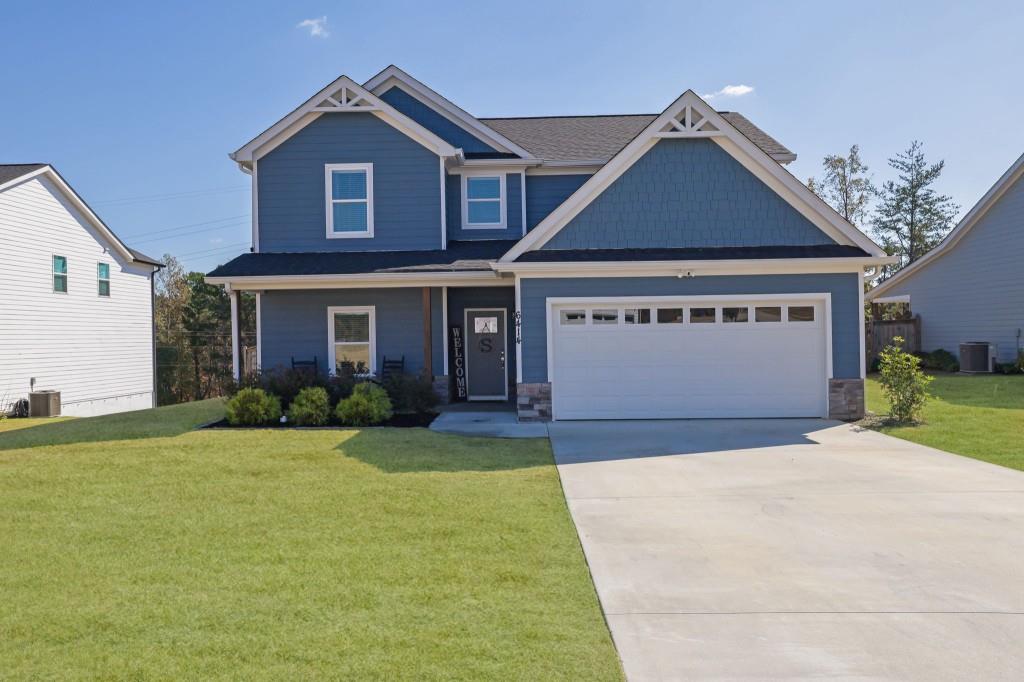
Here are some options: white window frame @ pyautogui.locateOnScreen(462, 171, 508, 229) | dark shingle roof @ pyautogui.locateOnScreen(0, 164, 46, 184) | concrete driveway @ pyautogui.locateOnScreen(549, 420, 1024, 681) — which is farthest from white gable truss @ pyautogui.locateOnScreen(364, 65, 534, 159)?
dark shingle roof @ pyautogui.locateOnScreen(0, 164, 46, 184)

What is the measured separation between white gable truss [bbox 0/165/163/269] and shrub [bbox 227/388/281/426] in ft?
35.6

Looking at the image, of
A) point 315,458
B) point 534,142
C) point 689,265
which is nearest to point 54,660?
point 315,458

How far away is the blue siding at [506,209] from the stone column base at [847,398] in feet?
25.3

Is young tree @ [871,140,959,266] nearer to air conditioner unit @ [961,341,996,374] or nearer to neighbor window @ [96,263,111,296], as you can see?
air conditioner unit @ [961,341,996,374]

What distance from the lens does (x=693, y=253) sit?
13.3m

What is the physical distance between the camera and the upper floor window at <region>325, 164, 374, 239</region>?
54.2 feet

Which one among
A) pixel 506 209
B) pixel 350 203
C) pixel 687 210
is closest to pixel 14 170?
pixel 350 203

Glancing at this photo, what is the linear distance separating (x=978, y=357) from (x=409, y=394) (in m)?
18.2

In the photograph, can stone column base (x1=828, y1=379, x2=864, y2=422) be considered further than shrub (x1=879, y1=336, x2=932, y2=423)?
Yes

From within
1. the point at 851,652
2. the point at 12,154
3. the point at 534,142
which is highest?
the point at 12,154

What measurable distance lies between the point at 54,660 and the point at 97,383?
72.3 feet

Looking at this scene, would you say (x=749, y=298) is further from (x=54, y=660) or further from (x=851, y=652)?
(x=54, y=660)

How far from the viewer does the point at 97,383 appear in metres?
23.1

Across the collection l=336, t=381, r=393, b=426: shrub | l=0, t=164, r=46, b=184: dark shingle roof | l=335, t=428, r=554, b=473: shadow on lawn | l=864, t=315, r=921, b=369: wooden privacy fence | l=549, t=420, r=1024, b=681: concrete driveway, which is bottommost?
l=549, t=420, r=1024, b=681: concrete driveway
